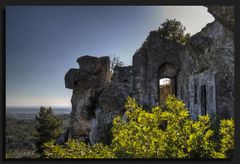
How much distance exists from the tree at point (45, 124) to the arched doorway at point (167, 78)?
3.79 meters

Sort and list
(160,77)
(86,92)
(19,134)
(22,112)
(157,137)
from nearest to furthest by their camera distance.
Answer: (157,137) → (22,112) → (19,134) → (160,77) → (86,92)

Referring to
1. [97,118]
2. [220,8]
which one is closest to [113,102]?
[97,118]

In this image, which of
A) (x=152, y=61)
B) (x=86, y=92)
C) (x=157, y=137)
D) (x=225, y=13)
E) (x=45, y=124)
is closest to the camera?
(x=157, y=137)

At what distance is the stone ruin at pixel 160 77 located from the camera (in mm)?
8484

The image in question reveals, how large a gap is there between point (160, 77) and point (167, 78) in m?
0.25

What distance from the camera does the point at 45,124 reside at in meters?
9.23

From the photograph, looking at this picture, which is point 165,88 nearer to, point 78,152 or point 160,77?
point 160,77

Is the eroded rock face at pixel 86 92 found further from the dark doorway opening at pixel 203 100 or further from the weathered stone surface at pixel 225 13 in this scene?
the weathered stone surface at pixel 225 13

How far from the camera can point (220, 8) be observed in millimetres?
6941

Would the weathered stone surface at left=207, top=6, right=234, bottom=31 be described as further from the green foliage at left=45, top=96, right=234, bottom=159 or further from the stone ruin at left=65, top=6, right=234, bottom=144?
the green foliage at left=45, top=96, right=234, bottom=159

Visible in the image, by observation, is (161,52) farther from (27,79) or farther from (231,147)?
(231,147)

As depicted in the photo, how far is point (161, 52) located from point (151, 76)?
2.79 feet

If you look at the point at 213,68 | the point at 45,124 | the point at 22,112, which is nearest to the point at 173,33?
the point at 213,68

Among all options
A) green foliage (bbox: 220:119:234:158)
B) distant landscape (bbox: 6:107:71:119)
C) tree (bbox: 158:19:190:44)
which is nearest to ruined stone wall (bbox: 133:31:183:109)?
tree (bbox: 158:19:190:44)
